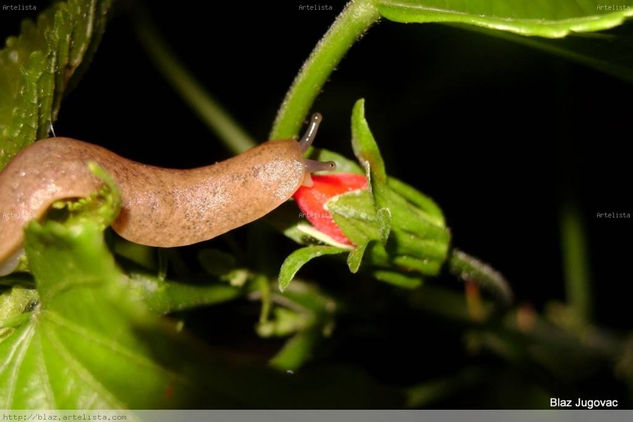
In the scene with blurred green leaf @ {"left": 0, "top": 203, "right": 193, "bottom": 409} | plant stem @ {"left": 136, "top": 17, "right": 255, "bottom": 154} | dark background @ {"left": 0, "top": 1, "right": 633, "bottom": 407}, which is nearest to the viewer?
blurred green leaf @ {"left": 0, "top": 203, "right": 193, "bottom": 409}

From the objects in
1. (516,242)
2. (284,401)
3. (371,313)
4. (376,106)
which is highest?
(376,106)

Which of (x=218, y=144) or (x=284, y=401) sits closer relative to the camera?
(x=284, y=401)

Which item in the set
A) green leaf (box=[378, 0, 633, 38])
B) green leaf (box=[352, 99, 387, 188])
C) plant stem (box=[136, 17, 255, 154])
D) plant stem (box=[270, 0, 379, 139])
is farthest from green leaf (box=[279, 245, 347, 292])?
plant stem (box=[136, 17, 255, 154])

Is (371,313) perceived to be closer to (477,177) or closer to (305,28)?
(477,177)

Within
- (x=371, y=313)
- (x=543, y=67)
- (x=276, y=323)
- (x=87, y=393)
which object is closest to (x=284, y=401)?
(x=87, y=393)

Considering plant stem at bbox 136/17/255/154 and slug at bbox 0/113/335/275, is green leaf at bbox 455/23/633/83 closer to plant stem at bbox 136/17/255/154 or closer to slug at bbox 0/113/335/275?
slug at bbox 0/113/335/275

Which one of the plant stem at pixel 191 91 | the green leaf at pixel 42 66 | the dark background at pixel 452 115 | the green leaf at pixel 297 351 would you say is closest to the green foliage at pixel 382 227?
the green leaf at pixel 297 351

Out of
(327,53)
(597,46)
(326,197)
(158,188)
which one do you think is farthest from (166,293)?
(597,46)

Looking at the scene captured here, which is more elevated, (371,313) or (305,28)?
(305,28)
